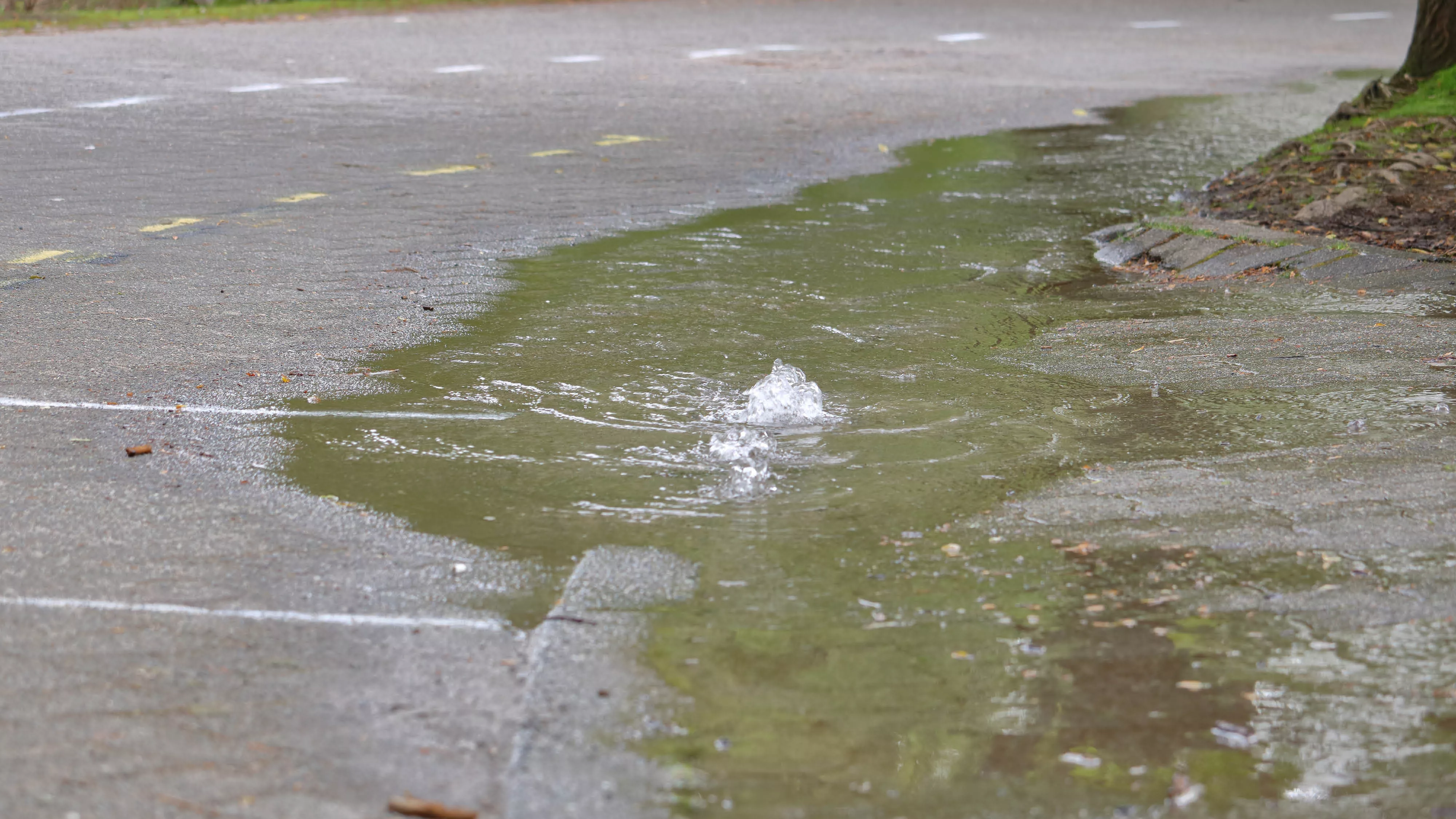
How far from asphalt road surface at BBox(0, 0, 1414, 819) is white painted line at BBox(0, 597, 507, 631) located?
0.04 ft

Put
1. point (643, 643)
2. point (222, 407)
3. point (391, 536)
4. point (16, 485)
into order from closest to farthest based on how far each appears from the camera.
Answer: point (643, 643) → point (391, 536) → point (16, 485) → point (222, 407)

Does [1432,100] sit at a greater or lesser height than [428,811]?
greater

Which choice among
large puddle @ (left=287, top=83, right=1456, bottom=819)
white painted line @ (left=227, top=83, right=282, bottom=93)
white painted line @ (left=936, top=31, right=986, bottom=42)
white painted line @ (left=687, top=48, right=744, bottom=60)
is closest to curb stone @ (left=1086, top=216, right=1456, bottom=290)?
large puddle @ (left=287, top=83, right=1456, bottom=819)

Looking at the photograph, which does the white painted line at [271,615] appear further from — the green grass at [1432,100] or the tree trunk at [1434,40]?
the tree trunk at [1434,40]

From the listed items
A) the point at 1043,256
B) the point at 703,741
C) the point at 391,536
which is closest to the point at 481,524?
the point at 391,536

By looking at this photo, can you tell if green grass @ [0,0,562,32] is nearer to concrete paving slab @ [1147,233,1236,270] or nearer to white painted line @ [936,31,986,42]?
white painted line @ [936,31,986,42]

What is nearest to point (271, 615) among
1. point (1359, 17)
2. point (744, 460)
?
Result: point (744, 460)

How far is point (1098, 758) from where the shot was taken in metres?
3.07

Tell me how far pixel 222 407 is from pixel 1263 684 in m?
3.65

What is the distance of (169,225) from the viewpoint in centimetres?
821

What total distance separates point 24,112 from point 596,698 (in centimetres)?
998

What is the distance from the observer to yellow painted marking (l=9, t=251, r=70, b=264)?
721 centimetres

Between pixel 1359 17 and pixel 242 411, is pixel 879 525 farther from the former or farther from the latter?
pixel 1359 17

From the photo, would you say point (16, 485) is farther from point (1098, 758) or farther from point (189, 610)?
point (1098, 758)
